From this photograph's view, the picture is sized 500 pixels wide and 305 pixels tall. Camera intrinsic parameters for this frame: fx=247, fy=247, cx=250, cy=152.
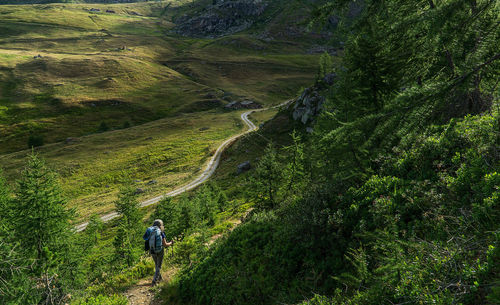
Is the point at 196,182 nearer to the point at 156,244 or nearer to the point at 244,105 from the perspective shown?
the point at 156,244

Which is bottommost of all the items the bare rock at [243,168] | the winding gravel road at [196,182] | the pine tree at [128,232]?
the winding gravel road at [196,182]

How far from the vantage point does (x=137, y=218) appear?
922 inches

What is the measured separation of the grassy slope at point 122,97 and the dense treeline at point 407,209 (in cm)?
2161

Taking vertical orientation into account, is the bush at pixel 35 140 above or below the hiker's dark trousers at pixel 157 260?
below

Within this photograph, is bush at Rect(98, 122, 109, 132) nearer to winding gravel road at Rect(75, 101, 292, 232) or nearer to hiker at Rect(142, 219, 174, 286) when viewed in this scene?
winding gravel road at Rect(75, 101, 292, 232)

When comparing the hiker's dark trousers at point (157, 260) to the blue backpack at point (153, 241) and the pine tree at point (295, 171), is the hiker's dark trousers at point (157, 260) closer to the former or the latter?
the blue backpack at point (153, 241)

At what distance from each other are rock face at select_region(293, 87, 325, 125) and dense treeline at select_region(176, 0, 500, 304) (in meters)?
37.4

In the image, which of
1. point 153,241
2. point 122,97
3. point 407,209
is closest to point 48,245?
point 153,241

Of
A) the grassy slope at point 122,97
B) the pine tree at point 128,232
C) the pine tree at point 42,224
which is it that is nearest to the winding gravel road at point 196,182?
the grassy slope at point 122,97

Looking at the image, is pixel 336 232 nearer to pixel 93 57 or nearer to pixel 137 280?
pixel 137 280

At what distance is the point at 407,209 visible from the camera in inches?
188

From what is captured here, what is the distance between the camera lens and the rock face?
4603 centimetres

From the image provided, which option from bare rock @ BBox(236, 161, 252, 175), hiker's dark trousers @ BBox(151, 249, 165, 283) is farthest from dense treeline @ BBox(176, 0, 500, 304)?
bare rock @ BBox(236, 161, 252, 175)

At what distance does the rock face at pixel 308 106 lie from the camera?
46.0 metres
